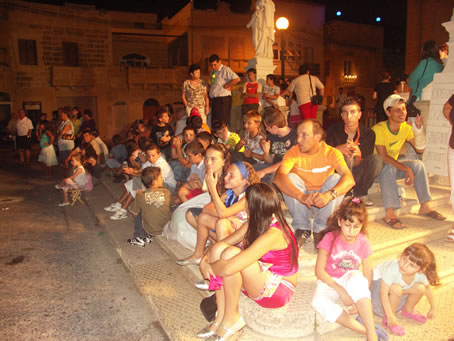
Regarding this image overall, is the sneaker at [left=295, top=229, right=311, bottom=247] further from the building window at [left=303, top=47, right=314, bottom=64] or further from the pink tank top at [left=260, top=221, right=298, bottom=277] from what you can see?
the building window at [left=303, top=47, right=314, bottom=64]

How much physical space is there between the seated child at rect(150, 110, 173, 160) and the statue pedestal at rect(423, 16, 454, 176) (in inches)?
192

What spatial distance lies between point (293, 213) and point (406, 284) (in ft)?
4.39

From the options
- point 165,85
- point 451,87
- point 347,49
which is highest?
point 347,49

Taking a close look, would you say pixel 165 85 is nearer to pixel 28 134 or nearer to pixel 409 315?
pixel 28 134

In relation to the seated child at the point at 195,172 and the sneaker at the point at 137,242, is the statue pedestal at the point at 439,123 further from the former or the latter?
the sneaker at the point at 137,242

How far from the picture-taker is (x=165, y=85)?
2595 centimetres

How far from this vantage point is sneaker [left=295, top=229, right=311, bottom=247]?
3.83 meters

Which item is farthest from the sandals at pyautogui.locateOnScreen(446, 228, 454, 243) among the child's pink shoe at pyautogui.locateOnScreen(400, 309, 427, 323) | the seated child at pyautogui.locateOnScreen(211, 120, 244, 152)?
the seated child at pyautogui.locateOnScreen(211, 120, 244, 152)

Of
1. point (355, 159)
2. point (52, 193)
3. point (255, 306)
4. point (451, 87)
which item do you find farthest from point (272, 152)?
point (52, 193)

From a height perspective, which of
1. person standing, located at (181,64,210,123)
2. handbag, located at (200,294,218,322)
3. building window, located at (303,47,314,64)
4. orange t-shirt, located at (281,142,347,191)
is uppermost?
building window, located at (303,47,314,64)

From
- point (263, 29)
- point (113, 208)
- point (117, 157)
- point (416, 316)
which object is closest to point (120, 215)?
point (113, 208)

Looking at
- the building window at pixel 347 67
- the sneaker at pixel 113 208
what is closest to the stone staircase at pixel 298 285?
the sneaker at pixel 113 208

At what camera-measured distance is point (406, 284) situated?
2984 millimetres

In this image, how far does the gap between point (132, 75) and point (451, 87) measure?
2265 centimetres
